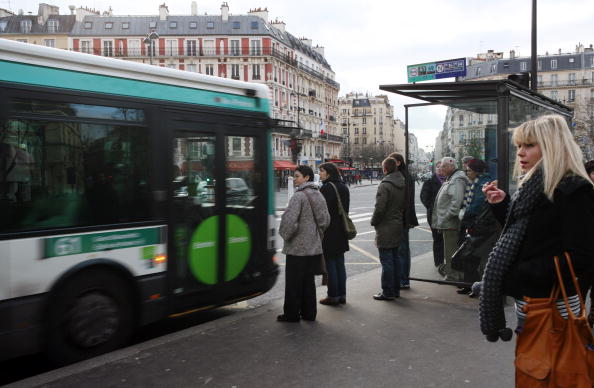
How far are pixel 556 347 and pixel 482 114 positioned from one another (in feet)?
20.8

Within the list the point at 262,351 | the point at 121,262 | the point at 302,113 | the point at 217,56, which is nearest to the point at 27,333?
the point at 121,262

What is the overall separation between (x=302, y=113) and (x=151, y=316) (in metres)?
77.8

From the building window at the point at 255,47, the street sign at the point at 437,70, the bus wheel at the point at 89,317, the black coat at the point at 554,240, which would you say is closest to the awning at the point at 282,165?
the building window at the point at 255,47

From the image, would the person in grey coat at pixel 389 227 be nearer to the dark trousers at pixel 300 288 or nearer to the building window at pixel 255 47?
the dark trousers at pixel 300 288

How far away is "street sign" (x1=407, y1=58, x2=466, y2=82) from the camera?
818 cm

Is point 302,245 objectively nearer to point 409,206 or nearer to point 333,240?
point 333,240

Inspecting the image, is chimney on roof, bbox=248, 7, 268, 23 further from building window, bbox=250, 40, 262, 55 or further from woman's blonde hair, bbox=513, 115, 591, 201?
woman's blonde hair, bbox=513, 115, 591, 201

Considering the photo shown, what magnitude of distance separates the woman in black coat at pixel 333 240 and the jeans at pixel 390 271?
536 millimetres

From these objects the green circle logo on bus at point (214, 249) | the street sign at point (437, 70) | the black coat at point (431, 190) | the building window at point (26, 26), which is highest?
the building window at point (26, 26)

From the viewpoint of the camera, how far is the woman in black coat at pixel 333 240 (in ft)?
22.3

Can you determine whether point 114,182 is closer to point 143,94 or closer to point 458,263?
point 143,94

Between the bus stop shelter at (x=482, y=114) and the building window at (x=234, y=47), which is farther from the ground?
the building window at (x=234, y=47)

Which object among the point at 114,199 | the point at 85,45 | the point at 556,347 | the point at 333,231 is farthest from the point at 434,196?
the point at 85,45

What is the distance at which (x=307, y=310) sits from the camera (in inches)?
241
